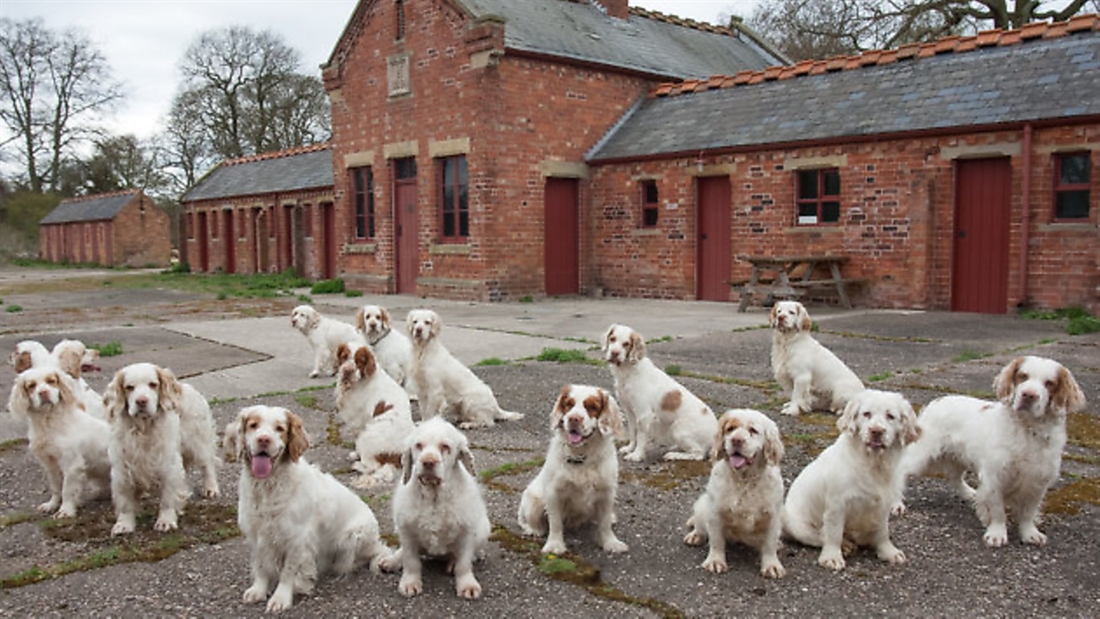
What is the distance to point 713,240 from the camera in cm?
1975

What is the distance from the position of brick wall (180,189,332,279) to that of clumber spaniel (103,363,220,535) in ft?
81.4

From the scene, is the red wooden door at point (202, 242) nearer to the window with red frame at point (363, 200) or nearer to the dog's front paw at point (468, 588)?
the window with red frame at point (363, 200)

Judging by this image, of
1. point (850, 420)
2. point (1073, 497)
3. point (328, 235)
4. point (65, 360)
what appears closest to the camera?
point (850, 420)

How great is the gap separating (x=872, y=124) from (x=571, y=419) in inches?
563

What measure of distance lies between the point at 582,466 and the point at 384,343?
4.68m

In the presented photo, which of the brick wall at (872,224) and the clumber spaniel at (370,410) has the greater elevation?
the brick wall at (872,224)

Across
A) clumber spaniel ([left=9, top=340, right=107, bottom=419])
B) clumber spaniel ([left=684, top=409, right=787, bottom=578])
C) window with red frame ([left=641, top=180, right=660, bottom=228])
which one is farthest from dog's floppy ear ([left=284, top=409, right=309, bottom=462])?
window with red frame ([left=641, top=180, right=660, bottom=228])

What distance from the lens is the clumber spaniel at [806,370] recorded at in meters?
7.78

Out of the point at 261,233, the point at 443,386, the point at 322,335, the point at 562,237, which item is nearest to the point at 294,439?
the point at 443,386

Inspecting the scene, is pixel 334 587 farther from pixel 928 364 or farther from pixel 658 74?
pixel 658 74

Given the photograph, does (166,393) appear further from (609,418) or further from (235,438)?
(609,418)

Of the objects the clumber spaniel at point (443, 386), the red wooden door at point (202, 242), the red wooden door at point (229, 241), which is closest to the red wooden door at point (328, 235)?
the red wooden door at point (229, 241)

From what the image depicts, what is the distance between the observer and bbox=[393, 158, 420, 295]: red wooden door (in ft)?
73.4

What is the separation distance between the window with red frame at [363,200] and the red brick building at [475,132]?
39mm
